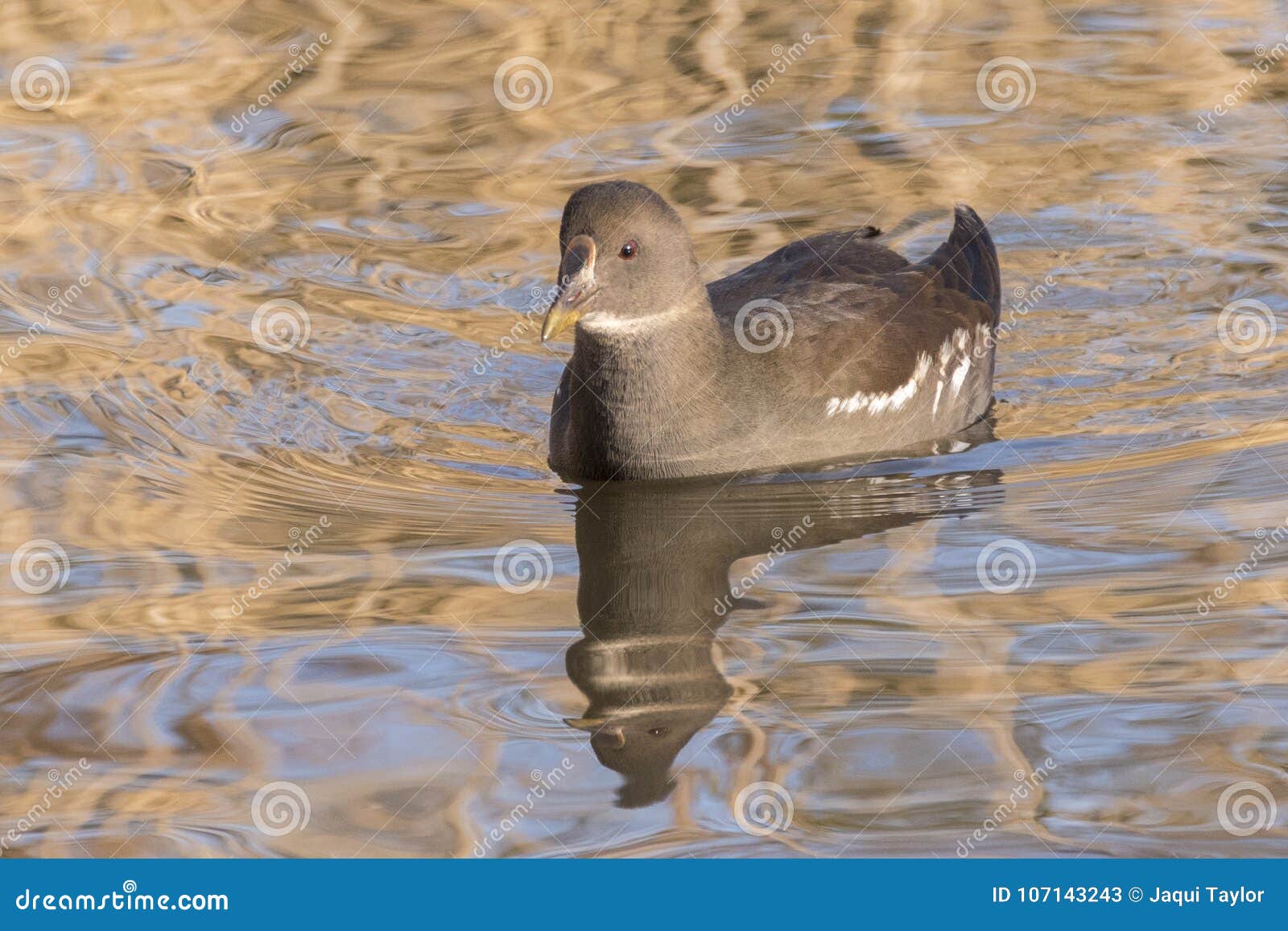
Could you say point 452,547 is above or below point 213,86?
below

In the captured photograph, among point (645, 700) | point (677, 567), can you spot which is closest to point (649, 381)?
point (677, 567)

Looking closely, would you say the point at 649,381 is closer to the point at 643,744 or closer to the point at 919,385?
the point at 919,385

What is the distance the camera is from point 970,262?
9.09 m

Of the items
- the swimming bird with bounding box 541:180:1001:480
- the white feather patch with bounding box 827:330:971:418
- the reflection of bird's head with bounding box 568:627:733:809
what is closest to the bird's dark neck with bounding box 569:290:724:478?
the swimming bird with bounding box 541:180:1001:480

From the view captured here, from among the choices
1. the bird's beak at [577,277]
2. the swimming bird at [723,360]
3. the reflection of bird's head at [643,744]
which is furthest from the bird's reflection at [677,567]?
the bird's beak at [577,277]

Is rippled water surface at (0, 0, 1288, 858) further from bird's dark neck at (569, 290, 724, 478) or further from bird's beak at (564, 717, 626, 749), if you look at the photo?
bird's dark neck at (569, 290, 724, 478)

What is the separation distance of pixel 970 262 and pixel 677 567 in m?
3.05

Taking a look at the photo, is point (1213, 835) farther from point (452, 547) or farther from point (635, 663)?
point (452, 547)

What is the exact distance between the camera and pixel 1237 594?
20.7 feet

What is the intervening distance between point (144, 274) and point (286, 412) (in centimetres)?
197

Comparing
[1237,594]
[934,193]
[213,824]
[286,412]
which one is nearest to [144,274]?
[286,412]

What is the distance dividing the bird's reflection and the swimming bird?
154mm

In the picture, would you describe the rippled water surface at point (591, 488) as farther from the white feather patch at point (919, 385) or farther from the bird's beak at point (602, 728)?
the white feather patch at point (919, 385)

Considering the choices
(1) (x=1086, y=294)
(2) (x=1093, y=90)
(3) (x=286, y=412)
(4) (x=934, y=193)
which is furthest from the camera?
(2) (x=1093, y=90)
